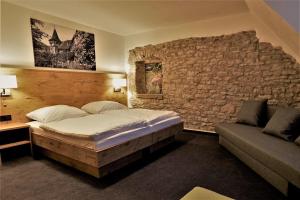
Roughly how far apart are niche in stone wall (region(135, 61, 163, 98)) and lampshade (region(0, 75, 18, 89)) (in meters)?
2.84

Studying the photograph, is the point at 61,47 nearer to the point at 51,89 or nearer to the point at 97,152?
the point at 51,89

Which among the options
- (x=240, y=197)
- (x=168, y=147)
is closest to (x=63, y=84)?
(x=168, y=147)

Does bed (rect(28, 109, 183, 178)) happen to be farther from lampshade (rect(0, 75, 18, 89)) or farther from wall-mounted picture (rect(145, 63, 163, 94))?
wall-mounted picture (rect(145, 63, 163, 94))

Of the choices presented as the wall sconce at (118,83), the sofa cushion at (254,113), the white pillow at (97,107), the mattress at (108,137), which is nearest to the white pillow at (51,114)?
the mattress at (108,137)

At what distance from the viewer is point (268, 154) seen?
2008mm

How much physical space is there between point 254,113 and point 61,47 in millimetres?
3710

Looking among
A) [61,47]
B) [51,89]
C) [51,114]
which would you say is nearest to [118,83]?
[61,47]

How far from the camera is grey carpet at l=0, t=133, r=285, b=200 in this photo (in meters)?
2.01

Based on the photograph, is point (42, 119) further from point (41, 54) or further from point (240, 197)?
point (240, 197)

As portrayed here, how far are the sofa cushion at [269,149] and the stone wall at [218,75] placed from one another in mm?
1018

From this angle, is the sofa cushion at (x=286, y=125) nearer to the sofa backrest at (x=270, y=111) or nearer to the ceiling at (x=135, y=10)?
the sofa backrest at (x=270, y=111)

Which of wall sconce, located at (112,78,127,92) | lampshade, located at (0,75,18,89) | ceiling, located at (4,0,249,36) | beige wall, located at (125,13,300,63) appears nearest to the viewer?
lampshade, located at (0,75,18,89)

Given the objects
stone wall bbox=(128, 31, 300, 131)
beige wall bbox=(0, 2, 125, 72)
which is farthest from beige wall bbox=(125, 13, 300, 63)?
beige wall bbox=(0, 2, 125, 72)

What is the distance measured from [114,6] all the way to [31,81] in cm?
192
